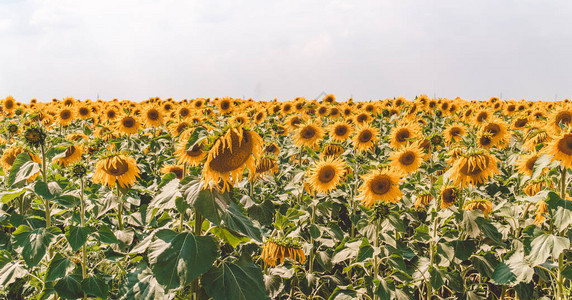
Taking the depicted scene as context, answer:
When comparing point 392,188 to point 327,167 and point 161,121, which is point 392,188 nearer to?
point 327,167

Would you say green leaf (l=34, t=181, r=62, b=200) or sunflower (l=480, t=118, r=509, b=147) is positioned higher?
green leaf (l=34, t=181, r=62, b=200)

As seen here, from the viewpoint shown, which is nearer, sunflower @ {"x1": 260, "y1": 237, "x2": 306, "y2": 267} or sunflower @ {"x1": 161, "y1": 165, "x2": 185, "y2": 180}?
sunflower @ {"x1": 260, "y1": 237, "x2": 306, "y2": 267}

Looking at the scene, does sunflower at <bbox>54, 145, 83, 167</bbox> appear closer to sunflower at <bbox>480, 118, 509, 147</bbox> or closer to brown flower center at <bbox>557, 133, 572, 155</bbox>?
brown flower center at <bbox>557, 133, 572, 155</bbox>

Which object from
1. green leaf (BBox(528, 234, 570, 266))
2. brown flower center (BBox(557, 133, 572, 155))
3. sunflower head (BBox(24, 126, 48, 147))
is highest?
sunflower head (BBox(24, 126, 48, 147))

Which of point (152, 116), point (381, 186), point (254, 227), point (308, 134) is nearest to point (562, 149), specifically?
point (381, 186)

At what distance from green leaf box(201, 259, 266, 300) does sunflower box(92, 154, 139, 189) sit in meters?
1.84

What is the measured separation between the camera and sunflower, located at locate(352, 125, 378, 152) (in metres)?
6.35

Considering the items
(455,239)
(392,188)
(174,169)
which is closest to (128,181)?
(174,169)

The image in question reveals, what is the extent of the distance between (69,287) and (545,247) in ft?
12.5

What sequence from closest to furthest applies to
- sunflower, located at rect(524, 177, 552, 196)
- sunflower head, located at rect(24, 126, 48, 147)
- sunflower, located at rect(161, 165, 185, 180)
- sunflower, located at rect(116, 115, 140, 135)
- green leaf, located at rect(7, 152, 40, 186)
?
green leaf, located at rect(7, 152, 40, 186) < sunflower head, located at rect(24, 126, 48, 147) < sunflower, located at rect(524, 177, 552, 196) < sunflower, located at rect(161, 165, 185, 180) < sunflower, located at rect(116, 115, 140, 135)

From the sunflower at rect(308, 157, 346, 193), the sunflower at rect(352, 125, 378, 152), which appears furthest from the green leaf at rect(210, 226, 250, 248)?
the sunflower at rect(352, 125, 378, 152)

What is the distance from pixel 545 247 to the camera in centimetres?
322

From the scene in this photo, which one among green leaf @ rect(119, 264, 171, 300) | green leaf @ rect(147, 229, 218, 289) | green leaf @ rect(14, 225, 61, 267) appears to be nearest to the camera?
green leaf @ rect(147, 229, 218, 289)

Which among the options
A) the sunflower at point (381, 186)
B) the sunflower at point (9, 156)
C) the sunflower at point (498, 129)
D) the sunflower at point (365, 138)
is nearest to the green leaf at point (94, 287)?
the sunflower at point (9, 156)
